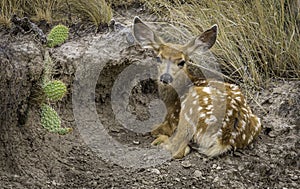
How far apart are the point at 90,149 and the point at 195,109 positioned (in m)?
0.92

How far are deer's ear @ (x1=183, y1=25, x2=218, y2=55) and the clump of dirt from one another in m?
0.70

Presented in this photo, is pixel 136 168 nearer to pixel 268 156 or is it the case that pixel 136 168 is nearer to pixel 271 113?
pixel 268 156

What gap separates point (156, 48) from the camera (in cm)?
571

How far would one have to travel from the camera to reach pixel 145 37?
18.9 ft

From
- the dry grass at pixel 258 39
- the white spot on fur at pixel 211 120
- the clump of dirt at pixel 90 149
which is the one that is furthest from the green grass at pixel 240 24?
the white spot on fur at pixel 211 120

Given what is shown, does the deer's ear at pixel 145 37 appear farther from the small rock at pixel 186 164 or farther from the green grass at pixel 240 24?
the small rock at pixel 186 164

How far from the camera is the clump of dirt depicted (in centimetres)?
456

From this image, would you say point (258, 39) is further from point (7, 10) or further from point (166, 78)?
point (7, 10)

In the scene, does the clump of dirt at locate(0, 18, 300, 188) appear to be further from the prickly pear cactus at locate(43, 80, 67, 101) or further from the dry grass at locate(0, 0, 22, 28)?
the dry grass at locate(0, 0, 22, 28)

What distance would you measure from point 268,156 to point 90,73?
179 cm

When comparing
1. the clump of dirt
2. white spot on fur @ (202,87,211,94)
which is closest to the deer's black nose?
white spot on fur @ (202,87,211,94)

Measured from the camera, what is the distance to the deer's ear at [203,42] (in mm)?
5500

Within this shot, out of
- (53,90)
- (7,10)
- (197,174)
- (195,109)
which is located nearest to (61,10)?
(7,10)

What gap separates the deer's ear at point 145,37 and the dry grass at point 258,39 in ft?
2.11
